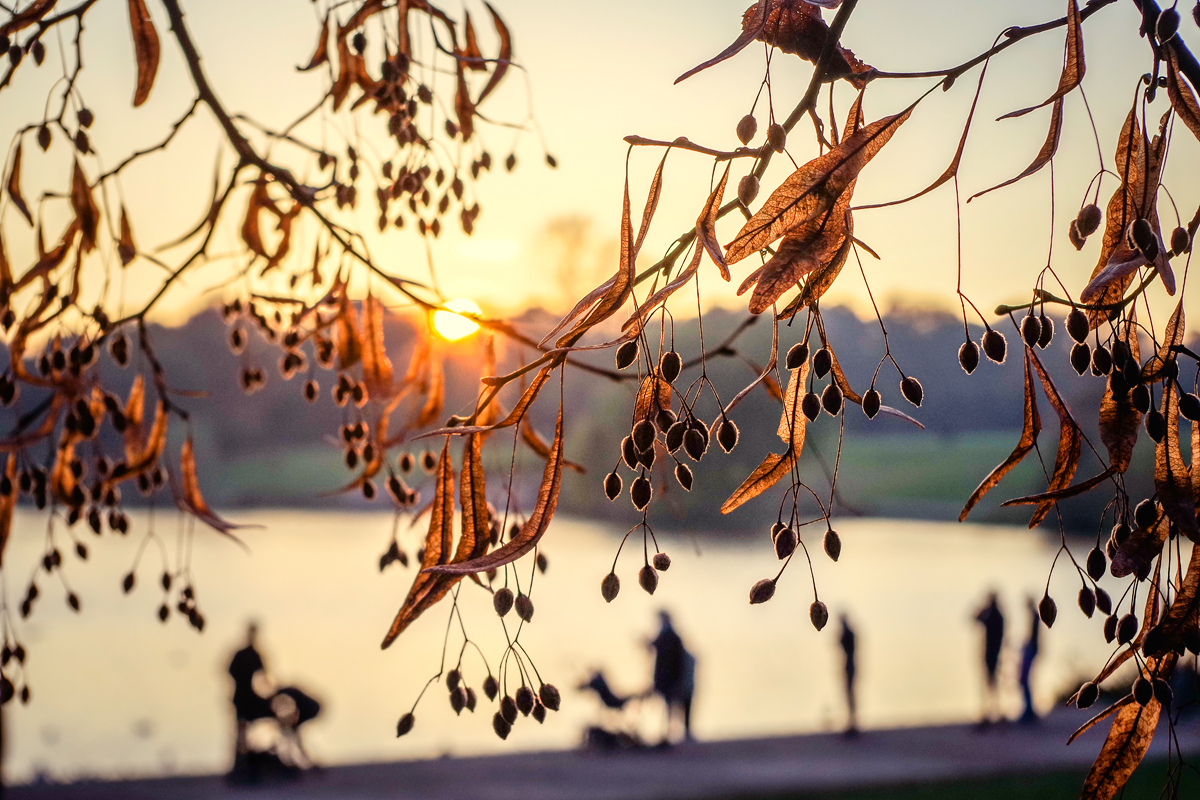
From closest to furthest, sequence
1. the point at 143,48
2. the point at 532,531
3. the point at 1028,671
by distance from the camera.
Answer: the point at 532,531 < the point at 143,48 < the point at 1028,671

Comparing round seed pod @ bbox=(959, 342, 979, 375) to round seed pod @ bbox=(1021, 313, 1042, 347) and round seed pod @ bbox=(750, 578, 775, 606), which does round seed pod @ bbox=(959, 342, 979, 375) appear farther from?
round seed pod @ bbox=(750, 578, 775, 606)

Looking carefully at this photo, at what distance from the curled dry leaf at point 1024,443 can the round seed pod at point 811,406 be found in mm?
131

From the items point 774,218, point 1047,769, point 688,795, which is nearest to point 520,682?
point 774,218

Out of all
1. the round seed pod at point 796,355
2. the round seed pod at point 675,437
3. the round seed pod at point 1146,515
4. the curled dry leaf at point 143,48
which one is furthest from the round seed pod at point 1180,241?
the curled dry leaf at point 143,48

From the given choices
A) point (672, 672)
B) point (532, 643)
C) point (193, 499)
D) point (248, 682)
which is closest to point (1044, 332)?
point (193, 499)

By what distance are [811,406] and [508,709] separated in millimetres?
360

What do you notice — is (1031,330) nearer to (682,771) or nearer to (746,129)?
(746,129)

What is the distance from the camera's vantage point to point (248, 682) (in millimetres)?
5477

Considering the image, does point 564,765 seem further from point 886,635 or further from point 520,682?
point 886,635

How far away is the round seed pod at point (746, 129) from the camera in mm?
678

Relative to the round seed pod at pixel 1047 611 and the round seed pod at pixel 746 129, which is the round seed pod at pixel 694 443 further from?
the round seed pod at pixel 1047 611

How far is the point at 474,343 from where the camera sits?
1.35m

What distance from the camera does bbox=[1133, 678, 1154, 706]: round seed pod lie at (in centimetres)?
71

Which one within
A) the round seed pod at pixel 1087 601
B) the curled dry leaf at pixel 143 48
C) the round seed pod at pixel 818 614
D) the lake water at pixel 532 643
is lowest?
the lake water at pixel 532 643
